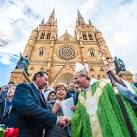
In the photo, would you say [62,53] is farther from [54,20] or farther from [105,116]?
[105,116]

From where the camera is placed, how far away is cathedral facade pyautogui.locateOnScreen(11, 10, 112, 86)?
24500mm

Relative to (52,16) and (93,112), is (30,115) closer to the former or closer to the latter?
(93,112)

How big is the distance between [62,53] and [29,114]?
24.9m

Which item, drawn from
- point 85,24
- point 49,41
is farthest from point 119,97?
point 85,24

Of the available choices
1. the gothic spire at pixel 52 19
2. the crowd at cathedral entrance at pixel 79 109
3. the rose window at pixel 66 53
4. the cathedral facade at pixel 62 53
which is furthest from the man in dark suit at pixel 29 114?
the gothic spire at pixel 52 19

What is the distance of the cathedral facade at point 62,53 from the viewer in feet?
80.4

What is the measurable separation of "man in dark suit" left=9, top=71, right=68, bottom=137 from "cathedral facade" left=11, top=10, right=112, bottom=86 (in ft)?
66.5

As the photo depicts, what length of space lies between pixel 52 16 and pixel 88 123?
36840 millimetres

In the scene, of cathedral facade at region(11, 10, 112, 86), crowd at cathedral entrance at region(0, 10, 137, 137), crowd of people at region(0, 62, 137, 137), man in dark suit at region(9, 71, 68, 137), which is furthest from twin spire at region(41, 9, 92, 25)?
man in dark suit at region(9, 71, 68, 137)

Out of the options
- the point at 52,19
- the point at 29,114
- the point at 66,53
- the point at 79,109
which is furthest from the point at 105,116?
the point at 52,19

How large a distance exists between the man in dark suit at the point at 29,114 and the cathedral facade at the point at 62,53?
20.3 metres

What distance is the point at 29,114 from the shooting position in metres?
2.21

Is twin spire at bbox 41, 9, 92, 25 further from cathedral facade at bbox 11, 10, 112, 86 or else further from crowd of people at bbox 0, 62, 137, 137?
crowd of people at bbox 0, 62, 137, 137

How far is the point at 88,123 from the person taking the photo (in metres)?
2.61
